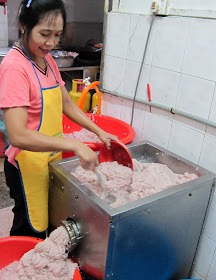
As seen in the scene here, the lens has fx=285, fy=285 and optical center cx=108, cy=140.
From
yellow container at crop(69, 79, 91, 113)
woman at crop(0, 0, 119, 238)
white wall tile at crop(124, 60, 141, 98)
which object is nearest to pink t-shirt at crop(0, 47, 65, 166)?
woman at crop(0, 0, 119, 238)

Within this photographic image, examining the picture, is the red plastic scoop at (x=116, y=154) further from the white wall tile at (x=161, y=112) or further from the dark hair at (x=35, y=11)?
the dark hair at (x=35, y=11)

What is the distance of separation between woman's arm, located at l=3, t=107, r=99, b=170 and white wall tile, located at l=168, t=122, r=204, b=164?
580 millimetres

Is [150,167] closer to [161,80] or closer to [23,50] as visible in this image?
[161,80]

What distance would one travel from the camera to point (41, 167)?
4.40ft

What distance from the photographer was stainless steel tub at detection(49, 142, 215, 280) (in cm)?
108

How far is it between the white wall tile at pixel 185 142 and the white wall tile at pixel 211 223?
0.77 feet

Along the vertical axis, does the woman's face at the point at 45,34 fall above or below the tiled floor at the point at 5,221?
above

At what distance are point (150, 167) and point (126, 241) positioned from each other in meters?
0.45

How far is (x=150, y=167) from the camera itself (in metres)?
1.45

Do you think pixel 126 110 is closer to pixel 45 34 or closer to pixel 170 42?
pixel 170 42

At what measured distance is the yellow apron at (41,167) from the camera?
4.23 ft

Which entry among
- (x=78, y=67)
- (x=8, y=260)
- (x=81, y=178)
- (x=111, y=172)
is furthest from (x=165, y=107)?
(x=78, y=67)

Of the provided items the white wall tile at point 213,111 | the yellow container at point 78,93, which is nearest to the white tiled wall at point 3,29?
the yellow container at point 78,93

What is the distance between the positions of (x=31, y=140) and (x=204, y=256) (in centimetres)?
109
